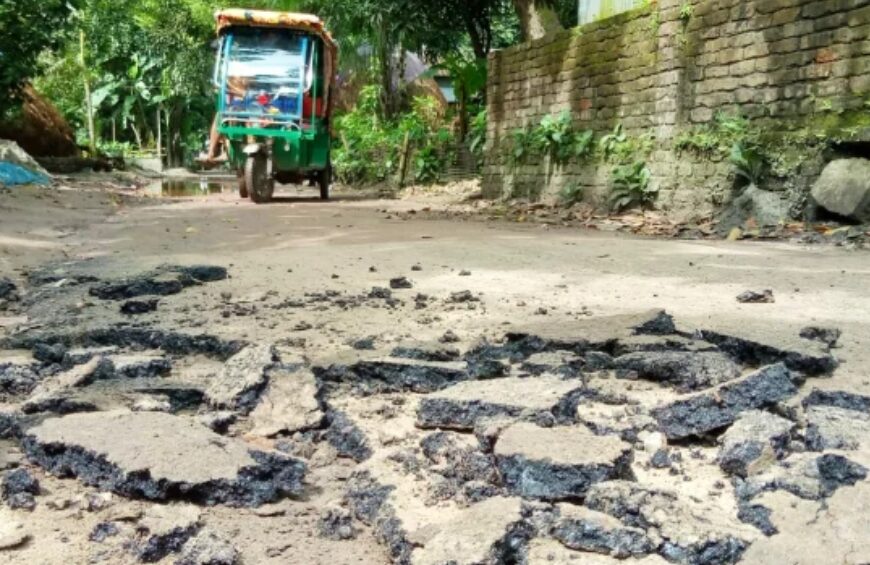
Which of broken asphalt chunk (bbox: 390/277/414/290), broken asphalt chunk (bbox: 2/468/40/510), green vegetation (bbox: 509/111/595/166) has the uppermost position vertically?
green vegetation (bbox: 509/111/595/166)

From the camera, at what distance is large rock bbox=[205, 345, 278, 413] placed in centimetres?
254

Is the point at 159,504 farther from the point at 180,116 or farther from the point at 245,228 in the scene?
the point at 180,116

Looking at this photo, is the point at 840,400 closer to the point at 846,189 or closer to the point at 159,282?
the point at 159,282

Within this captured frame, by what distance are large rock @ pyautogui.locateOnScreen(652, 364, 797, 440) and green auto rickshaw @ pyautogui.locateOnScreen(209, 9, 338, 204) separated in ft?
33.3

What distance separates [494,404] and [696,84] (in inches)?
306

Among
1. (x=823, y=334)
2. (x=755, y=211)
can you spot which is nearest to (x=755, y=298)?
(x=823, y=334)

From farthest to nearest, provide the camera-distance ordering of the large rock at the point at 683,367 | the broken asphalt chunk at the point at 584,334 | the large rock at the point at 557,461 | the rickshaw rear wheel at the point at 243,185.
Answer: the rickshaw rear wheel at the point at 243,185 < the broken asphalt chunk at the point at 584,334 < the large rock at the point at 683,367 < the large rock at the point at 557,461

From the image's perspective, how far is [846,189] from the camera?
714 centimetres

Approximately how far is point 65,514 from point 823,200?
6.89m

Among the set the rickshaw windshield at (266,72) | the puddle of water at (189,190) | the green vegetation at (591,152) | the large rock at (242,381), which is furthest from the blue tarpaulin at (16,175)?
the large rock at (242,381)

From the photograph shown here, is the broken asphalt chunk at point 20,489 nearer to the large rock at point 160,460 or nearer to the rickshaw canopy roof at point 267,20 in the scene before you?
the large rock at point 160,460

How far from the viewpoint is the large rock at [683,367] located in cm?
265

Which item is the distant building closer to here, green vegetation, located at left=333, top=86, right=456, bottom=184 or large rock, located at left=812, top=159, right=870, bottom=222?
green vegetation, located at left=333, top=86, right=456, bottom=184

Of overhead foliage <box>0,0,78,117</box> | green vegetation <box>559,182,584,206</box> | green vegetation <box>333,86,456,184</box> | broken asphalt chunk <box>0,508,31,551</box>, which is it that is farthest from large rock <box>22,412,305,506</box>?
green vegetation <box>333,86,456,184</box>
